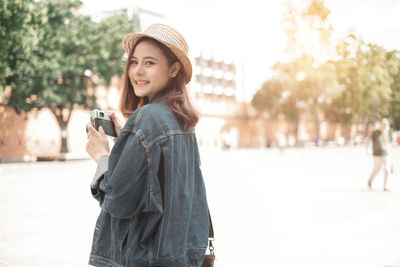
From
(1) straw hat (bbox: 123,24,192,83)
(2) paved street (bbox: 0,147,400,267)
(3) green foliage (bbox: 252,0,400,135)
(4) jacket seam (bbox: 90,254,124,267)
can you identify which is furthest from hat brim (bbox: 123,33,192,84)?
(3) green foliage (bbox: 252,0,400,135)

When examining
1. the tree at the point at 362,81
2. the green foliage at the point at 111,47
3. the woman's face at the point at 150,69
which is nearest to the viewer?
the woman's face at the point at 150,69

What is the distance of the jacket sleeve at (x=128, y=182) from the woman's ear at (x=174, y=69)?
1.34 ft

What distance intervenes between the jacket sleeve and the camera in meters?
0.31

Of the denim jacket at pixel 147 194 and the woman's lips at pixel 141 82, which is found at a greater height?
A: the woman's lips at pixel 141 82

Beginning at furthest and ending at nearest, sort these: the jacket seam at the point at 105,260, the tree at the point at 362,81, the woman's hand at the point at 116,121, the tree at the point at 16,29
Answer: the tree at the point at 362,81, the tree at the point at 16,29, the woman's hand at the point at 116,121, the jacket seam at the point at 105,260

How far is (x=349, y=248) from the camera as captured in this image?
563 cm

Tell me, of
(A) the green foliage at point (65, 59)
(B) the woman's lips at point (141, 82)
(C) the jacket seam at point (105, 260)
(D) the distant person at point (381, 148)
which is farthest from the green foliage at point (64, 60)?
(C) the jacket seam at point (105, 260)

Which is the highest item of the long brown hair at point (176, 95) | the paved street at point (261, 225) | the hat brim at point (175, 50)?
the hat brim at point (175, 50)

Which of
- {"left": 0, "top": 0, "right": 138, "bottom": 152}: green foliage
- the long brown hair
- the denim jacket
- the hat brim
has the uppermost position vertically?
{"left": 0, "top": 0, "right": 138, "bottom": 152}: green foliage

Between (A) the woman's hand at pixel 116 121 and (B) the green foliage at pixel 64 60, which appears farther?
(B) the green foliage at pixel 64 60

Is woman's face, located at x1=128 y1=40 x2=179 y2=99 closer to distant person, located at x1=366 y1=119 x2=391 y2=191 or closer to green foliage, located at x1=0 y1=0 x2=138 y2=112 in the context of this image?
distant person, located at x1=366 y1=119 x2=391 y2=191

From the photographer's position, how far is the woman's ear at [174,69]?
2.02 meters

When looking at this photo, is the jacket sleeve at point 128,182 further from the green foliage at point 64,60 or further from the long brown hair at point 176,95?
the green foliage at point 64,60

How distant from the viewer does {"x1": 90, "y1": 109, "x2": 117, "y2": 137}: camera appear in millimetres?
2012
